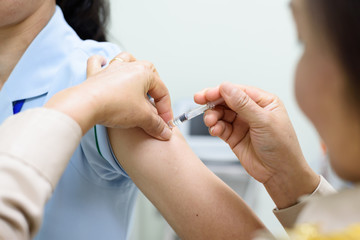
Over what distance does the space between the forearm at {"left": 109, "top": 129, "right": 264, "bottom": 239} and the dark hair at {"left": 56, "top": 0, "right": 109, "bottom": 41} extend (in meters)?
0.53

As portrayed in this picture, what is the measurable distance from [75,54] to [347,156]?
0.70 m

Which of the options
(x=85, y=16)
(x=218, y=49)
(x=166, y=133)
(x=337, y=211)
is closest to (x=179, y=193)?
(x=166, y=133)

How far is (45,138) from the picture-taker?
24.5 inches

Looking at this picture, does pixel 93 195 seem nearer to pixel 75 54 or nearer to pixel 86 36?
pixel 75 54

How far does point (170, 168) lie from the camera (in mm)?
903

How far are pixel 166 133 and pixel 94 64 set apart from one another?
0.22 metres

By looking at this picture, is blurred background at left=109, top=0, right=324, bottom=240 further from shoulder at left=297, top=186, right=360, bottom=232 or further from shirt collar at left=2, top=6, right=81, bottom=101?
shoulder at left=297, top=186, right=360, bottom=232

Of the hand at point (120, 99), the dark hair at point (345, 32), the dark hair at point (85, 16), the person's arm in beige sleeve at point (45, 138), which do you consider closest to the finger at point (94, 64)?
the hand at point (120, 99)

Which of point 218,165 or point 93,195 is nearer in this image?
point 93,195

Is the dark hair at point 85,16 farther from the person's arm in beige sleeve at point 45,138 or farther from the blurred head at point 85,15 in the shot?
the person's arm in beige sleeve at point 45,138

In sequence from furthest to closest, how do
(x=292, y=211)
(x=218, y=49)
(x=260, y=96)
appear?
1. (x=218, y=49)
2. (x=260, y=96)
3. (x=292, y=211)

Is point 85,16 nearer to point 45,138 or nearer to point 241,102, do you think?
point 241,102

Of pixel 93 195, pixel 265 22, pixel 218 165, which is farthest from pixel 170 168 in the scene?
pixel 265 22

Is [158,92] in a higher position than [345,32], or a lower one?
lower
